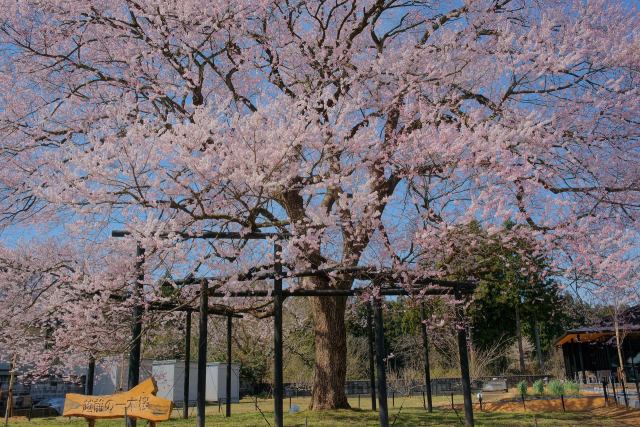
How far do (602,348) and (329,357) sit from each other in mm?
19028

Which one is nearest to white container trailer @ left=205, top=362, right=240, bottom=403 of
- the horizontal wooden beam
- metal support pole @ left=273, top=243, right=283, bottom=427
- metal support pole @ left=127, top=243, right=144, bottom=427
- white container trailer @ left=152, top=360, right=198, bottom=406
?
white container trailer @ left=152, top=360, right=198, bottom=406

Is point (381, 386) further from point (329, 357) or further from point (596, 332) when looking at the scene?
point (596, 332)

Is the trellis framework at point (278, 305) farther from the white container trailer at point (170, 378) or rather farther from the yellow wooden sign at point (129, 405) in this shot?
the white container trailer at point (170, 378)

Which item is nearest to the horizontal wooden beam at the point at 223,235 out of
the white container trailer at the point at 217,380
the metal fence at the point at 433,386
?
the white container trailer at the point at 217,380

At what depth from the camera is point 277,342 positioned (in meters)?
7.16

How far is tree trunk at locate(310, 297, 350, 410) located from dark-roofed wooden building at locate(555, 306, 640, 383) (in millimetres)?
10857

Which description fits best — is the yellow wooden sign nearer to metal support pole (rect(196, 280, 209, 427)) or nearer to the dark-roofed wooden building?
metal support pole (rect(196, 280, 209, 427))

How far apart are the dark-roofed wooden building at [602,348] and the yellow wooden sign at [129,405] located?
618 inches

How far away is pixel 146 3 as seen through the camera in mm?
8883

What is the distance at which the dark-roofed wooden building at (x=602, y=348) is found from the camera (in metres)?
19.7

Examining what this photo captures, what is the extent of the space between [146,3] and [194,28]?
36.7 inches

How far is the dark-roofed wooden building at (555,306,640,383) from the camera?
19.7m

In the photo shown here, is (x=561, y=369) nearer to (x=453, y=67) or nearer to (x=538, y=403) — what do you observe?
(x=538, y=403)

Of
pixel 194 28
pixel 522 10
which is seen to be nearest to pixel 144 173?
pixel 194 28
